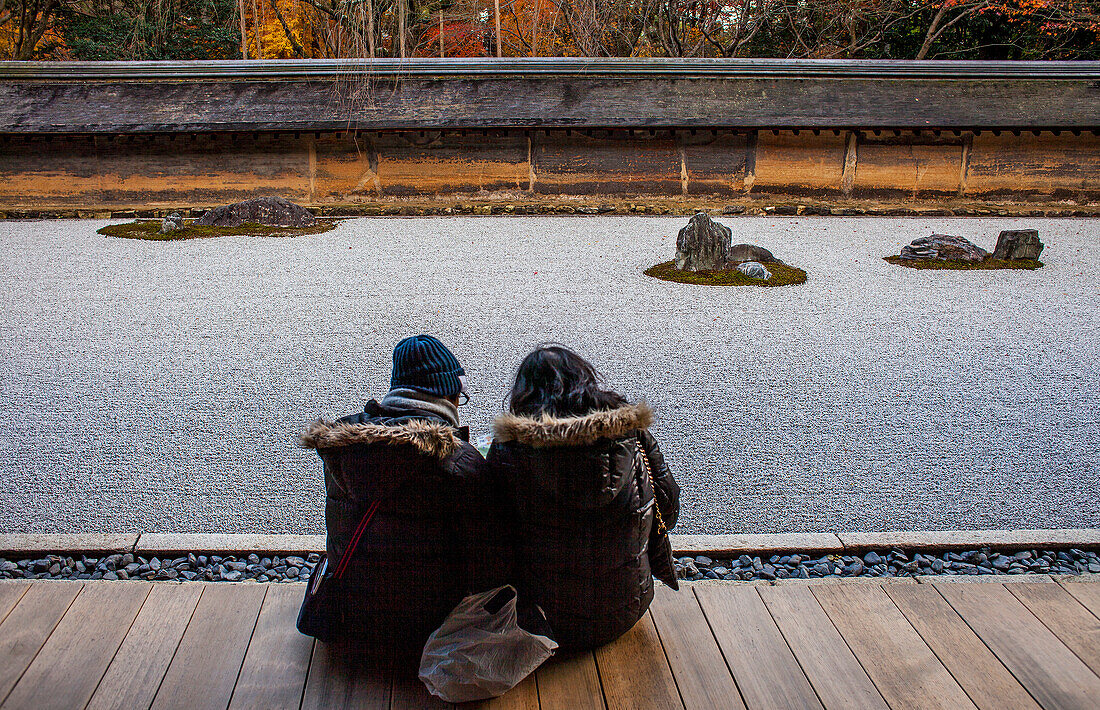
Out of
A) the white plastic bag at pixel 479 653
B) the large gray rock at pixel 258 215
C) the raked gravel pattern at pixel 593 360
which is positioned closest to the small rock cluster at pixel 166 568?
the raked gravel pattern at pixel 593 360

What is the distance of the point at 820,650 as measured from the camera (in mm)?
1884

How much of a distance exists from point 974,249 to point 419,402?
7.85 m

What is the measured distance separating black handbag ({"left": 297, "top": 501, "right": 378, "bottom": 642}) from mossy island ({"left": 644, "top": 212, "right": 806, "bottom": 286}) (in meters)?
5.49

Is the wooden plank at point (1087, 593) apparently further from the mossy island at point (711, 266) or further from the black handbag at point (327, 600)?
the mossy island at point (711, 266)

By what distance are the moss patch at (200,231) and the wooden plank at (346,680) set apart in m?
8.23

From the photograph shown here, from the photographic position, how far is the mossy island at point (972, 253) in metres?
7.61

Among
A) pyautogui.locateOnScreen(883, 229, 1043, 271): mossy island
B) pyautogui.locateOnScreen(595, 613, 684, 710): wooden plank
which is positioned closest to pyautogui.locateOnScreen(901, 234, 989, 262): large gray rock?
pyautogui.locateOnScreen(883, 229, 1043, 271): mossy island

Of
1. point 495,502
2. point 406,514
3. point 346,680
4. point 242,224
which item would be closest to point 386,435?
point 406,514

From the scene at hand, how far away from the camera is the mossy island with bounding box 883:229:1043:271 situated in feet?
25.0

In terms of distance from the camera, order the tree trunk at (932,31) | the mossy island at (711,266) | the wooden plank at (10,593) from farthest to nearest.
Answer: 1. the tree trunk at (932,31)
2. the mossy island at (711,266)
3. the wooden plank at (10,593)

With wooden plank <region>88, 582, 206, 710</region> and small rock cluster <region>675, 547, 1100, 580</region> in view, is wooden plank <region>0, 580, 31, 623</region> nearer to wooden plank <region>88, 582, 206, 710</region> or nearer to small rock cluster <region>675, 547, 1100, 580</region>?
wooden plank <region>88, 582, 206, 710</region>

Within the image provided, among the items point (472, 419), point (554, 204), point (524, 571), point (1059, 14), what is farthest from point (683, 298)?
point (1059, 14)

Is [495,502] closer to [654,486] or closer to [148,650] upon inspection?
[654,486]

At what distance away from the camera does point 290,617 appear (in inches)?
78.8
